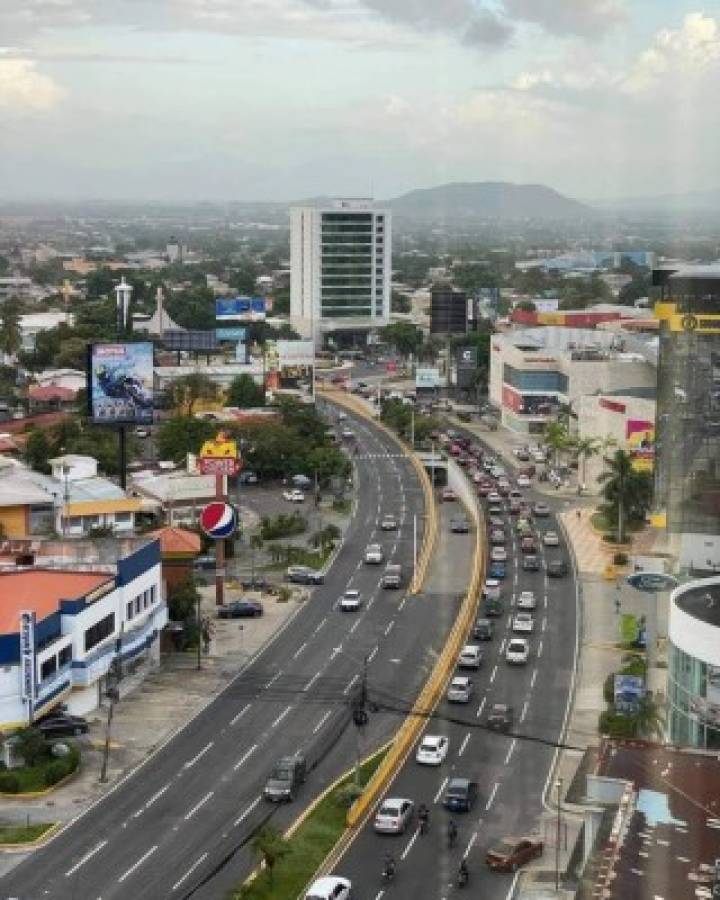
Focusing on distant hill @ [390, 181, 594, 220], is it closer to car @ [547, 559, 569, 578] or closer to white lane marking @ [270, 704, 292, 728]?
car @ [547, 559, 569, 578]

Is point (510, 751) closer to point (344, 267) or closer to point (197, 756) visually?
point (197, 756)

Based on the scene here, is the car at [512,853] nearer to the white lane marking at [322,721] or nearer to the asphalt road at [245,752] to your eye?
the asphalt road at [245,752]

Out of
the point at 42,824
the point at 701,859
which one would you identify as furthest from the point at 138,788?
the point at 701,859


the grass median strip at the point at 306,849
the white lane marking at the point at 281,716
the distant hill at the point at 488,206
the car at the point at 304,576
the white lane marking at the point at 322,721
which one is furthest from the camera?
the distant hill at the point at 488,206

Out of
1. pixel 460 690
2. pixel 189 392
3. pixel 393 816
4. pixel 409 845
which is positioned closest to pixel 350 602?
pixel 460 690

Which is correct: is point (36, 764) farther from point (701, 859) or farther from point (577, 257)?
point (577, 257)

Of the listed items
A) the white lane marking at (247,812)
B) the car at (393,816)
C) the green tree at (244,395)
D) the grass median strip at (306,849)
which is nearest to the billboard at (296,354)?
the green tree at (244,395)
